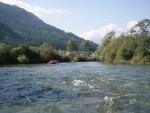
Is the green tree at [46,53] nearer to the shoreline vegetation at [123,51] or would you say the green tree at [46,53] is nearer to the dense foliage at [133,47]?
the shoreline vegetation at [123,51]

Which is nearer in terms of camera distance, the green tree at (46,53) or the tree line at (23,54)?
the tree line at (23,54)

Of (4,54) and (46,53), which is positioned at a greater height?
(46,53)

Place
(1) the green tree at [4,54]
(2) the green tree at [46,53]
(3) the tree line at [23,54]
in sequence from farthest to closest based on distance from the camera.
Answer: (2) the green tree at [46,53]
(3) the tree line at [23,54]
(1) the green tree at [4,54]

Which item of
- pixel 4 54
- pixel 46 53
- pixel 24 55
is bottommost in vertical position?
pixel 24 55

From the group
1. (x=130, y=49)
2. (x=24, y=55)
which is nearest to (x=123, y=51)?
(x=130, y=49)

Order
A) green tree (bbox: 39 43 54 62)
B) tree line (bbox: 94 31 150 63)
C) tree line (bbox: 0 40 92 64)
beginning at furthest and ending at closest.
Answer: green tree (bbox: 39 43 54 62)
tree line (bbox: 0 40 92 64)
tree line (bbox: 94 31 150 63)

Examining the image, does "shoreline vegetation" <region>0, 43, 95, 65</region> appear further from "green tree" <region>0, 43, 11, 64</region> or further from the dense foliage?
the dense foliage

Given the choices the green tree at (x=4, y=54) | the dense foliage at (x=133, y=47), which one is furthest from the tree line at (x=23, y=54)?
the dense foliage at (x=133, y=47)

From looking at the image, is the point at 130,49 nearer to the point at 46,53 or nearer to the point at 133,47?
the point at 133,47

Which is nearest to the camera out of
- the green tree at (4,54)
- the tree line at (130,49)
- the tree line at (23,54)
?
the tree line at (130,49)

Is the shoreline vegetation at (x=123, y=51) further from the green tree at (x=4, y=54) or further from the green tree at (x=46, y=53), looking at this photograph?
the green tree at (x=46, y=53)

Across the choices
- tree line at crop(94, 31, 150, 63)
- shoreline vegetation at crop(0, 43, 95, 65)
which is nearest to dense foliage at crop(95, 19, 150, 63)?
tree line at crop(94, 31, 150, 63)

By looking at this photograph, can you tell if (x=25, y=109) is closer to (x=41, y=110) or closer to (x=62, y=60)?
(x=41, y=110)

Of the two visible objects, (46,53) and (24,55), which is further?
(46,53)
